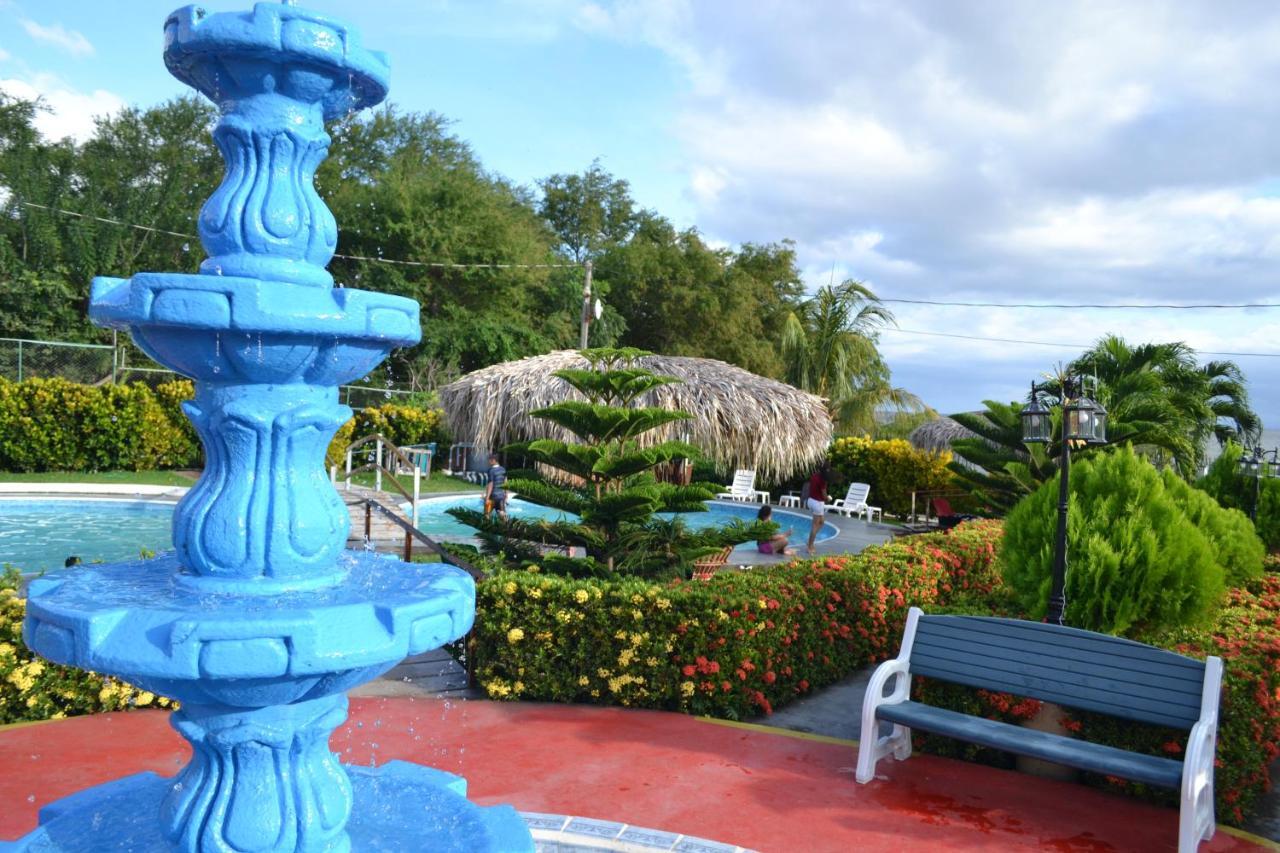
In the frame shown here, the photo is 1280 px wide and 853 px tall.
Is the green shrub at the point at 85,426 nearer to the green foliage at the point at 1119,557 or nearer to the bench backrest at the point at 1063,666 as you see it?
the green foliage at the point at 1119,557

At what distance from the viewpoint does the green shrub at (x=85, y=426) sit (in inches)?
747

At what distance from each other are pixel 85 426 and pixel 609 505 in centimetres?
1603

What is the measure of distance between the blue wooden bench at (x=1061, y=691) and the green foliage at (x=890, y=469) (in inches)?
654

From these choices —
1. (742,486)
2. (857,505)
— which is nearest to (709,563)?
(857,505)

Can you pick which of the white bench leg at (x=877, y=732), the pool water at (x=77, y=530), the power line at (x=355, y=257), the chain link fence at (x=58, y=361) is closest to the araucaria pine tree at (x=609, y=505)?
the white bench leg at (x=877, y=732)

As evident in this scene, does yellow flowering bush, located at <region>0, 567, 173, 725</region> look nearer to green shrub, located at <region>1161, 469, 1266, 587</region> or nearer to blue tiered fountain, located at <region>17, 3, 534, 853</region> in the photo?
blue tiered fountain, located at <region>17, 3, 534, 853</region>

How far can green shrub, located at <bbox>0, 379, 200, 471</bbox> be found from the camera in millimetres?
18984

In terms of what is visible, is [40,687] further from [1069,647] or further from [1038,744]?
[1069,647]

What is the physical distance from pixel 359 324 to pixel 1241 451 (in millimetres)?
16810

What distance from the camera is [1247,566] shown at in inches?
345

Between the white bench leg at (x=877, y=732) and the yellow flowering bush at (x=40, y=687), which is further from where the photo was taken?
the yellow flowering bush at (x=40, y=687)

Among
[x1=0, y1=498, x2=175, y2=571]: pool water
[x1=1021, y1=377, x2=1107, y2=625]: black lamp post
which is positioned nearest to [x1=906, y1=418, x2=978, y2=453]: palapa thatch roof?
[x1=1021, y1=377, x2=1107, y2=625]: black lamp post

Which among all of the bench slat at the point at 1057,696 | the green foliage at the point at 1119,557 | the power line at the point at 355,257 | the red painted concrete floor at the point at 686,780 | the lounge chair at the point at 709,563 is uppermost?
the power line at the point at 355,257

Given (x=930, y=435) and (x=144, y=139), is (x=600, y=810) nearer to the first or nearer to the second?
(x=930, y=435)
